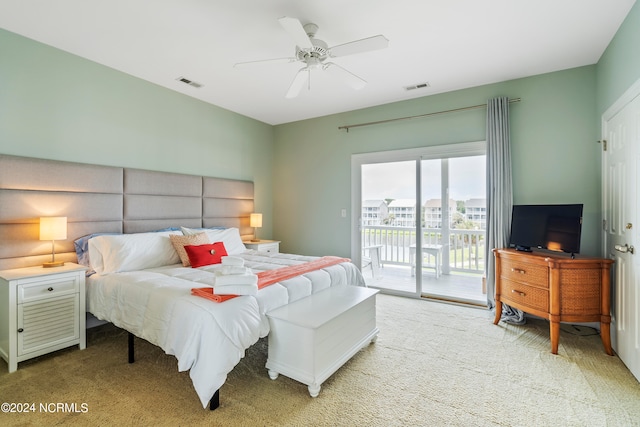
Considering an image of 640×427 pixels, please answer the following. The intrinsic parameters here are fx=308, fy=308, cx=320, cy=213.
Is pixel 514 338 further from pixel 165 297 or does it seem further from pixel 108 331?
pixel 108 331

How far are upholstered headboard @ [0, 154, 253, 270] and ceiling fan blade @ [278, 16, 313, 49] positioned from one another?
243 centimetres

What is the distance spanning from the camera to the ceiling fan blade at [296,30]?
2.04 m

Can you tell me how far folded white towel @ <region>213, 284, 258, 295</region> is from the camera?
2.00 m

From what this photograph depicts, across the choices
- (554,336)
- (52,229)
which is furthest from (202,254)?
(554,336)

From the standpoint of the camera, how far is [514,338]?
2957 mm

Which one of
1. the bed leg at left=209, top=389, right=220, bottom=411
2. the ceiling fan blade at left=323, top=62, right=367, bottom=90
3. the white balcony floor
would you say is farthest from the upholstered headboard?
the white balcony floor

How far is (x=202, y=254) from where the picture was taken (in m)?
3.11

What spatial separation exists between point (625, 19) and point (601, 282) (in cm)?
214

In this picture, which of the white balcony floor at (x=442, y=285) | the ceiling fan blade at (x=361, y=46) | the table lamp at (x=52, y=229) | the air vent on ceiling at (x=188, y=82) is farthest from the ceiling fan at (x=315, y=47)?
the white balcony floor at (x=442, y=285)

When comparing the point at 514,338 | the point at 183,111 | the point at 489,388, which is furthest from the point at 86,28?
the point at 514,338

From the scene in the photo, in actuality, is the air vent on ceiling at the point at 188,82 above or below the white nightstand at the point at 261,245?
above

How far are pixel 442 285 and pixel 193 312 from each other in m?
3.55

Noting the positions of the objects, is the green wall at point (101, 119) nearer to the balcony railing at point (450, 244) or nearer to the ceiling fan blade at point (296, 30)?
the ceiling fan blade at point (296, 30)

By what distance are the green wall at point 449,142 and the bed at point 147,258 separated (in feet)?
5.06
